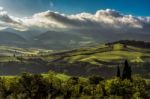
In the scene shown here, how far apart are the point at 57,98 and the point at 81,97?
13.0m

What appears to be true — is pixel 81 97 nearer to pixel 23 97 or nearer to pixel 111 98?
pixel 111 98

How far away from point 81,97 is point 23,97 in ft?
103

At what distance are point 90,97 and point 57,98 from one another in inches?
703

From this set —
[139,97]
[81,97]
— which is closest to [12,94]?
[81,97]

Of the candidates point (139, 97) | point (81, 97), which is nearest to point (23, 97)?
point (81, 97)

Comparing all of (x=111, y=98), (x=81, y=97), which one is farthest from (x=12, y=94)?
(x=111, y=98)

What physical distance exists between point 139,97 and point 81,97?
3110 centimetres

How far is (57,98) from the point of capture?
650ft

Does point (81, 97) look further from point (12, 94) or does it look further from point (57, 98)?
point (12, 94)

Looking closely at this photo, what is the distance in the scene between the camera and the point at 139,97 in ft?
645

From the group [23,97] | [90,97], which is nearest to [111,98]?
[90,97]

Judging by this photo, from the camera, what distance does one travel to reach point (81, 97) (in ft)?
654

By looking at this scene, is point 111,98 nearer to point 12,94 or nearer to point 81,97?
point 81,97

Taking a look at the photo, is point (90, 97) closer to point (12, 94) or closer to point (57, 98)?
point (57, 98)
